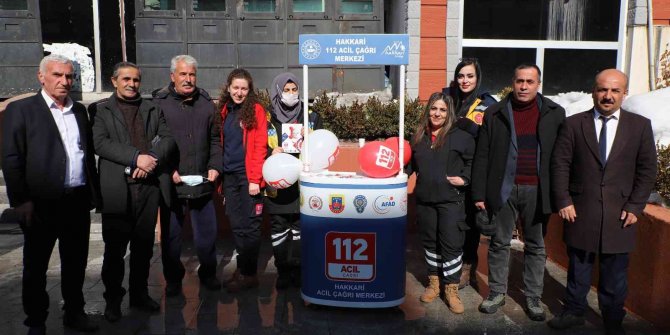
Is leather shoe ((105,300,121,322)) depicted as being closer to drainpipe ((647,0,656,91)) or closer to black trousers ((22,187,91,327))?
black trousers ((22,187,91,327))

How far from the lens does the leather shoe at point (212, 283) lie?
4.81m

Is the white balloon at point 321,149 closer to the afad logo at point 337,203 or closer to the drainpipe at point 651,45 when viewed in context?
the afad logo at point 337,203

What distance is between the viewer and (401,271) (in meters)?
4.31

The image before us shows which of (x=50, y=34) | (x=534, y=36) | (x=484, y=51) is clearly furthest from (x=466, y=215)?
(x=50, y=34)

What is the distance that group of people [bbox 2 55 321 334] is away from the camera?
12.0 feet

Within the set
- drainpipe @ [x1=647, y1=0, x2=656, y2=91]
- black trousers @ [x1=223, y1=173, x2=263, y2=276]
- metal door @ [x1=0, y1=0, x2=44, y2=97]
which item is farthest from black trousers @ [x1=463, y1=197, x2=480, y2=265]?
metal door @ [x1=0, y1=0, x2=44, y2=97]

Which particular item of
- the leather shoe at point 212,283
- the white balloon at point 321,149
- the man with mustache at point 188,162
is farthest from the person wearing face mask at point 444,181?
the leather shoe at point 212,283

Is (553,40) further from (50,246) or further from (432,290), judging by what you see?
(50,246)

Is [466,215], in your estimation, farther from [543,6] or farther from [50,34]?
[50,34]

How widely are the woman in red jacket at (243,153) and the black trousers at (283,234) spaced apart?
157mm

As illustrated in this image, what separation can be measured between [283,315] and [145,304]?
1082mm

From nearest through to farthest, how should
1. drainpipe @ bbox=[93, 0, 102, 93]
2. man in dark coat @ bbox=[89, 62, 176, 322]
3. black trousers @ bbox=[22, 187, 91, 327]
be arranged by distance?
black trousers @ bbox=[22, 187, 91, 327]
man in dark coat @ bbox=[89, 62, 176, 322]
drainpipe @ bbox=[93, 0, 102, 93]

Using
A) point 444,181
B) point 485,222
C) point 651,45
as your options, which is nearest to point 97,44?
point 444,181

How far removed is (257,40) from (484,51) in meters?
3.61
